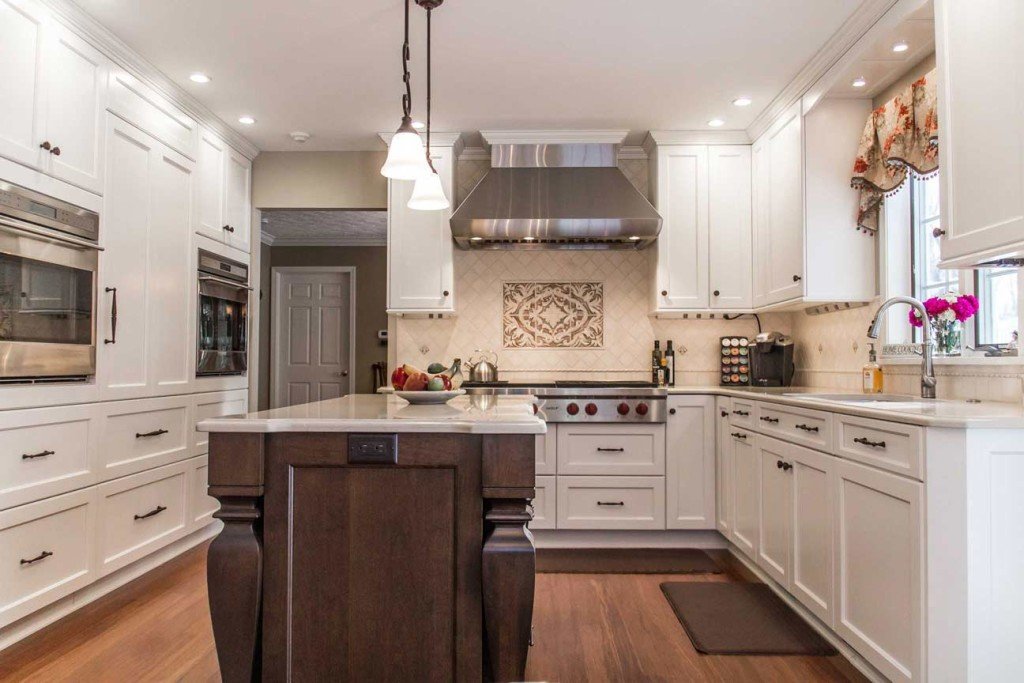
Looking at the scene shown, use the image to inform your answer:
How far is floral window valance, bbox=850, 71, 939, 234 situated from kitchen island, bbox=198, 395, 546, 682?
2.24m

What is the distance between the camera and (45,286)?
8.39ft

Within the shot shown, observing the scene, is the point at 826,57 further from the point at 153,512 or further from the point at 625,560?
the point at 153,512

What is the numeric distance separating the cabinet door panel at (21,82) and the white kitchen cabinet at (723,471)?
11.5 feet

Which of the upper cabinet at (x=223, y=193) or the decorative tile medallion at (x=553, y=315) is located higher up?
the upper cabinet at (x=223, y=193)

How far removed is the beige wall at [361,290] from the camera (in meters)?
6.91

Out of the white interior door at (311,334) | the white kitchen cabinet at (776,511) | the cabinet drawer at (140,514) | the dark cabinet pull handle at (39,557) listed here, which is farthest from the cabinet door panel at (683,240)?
the white interior door at (311,334)

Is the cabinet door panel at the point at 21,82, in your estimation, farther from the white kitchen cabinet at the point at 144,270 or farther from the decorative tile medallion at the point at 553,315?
the decorative tile medallion at the point at 553,315

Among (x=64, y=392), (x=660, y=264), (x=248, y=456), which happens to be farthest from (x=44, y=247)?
(x=660, y=264)

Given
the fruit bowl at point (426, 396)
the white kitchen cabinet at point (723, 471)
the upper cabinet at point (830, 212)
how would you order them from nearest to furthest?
1. the fruit bowl at point (426, 396)
2. the upper cabinet at point (830, 212)
3. the white kitchen cabinet at point (723, 471)

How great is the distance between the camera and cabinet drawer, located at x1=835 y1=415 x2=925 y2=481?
1.81m

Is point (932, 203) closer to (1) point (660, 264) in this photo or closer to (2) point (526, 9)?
(1) point (660, 264)

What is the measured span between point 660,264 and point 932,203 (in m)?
1.53

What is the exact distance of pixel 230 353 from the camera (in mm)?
4141

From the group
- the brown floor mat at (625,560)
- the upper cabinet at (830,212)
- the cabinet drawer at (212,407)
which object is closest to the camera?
the upper cabinet at (830,212)
